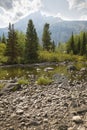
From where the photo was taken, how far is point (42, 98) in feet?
49.1

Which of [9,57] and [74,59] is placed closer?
[9,57]

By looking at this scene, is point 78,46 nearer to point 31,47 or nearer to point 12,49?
point 31,47

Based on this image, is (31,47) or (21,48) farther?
(21,48)

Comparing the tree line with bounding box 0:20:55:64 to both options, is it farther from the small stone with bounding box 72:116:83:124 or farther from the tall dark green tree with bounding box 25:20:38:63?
the small stone with bounding box 72:116:83:124

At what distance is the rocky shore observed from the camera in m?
10.8

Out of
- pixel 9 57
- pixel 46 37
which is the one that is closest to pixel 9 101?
pixel 9 57

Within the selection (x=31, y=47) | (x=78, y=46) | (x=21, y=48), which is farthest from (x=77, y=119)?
(x=78, y=46)

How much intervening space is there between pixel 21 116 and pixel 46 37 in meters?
83.3

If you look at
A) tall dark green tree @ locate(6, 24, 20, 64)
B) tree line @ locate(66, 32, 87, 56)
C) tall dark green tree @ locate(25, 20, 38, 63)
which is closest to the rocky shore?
tall dark green tree @ locate(6, 24, 20, 64)

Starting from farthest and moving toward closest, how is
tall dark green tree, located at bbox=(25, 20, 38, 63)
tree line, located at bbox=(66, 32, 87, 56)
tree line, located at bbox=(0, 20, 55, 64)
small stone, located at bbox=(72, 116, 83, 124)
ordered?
tree line, located at bbox=(66, 32, 87, 56) → tall dark green tree, located at bbox=(25, 20, 38, 63) → tree line, located at bbox=(0, 20, 55, 64) → small stone, located at bbox=(72, 116, 83, 124)

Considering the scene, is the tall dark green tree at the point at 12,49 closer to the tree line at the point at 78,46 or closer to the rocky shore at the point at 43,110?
the tree line at the point at 78,46

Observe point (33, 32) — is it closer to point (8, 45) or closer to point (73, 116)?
point (8, 45)

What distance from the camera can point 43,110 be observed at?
1267 cm

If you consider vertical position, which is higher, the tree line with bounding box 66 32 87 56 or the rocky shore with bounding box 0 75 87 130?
the tree line with bounding box 66 32 87 56
